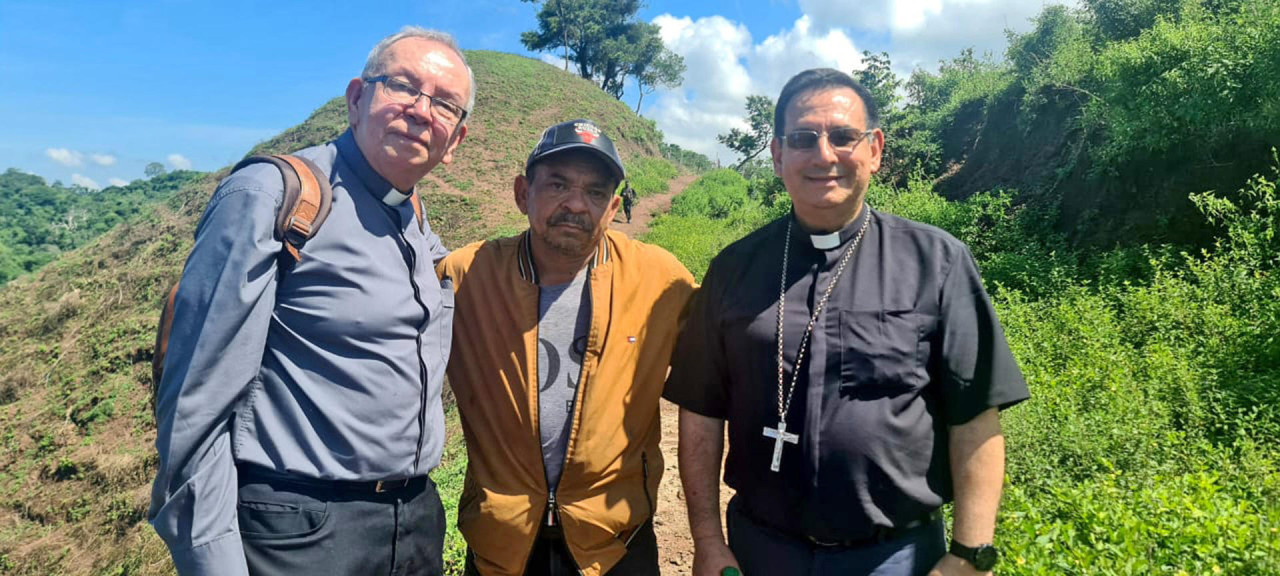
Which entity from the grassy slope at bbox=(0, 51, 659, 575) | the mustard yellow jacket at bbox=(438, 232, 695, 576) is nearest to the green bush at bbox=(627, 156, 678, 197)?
the grassy slope at bbox=(0, 51, 659, 575)

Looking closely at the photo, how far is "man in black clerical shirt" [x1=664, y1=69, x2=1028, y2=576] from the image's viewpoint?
1.78 metres

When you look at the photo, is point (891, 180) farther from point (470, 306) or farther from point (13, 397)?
point (13, 397)

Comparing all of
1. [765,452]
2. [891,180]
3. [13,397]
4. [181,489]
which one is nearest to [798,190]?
[765,452]

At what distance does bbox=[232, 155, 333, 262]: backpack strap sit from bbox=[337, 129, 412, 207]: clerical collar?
0.19m

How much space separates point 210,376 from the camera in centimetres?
156

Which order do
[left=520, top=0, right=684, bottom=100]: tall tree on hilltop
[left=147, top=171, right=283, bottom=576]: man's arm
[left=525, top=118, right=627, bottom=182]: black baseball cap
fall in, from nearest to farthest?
1. [left=147, top=171, right=283, bottom=576]: man's arm
2. [left=525, top=118, right=627, bottom=182]: black baseball cap
3. [left=520, top=0, right=684, bottom=100]: tall tree on hilltop

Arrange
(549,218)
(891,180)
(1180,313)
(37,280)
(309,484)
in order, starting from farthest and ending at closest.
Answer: (37,280) → (891,180) → (1180,313) → (549,218) → (309,484)

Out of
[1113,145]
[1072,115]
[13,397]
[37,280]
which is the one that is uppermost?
[1072,115]

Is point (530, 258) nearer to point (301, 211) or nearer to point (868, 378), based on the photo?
point (301, 211)

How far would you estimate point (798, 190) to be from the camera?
194 cm

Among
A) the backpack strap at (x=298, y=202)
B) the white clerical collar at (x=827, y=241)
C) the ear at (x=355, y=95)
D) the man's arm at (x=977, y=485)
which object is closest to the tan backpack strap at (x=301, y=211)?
the backpack strap at (x=298, y=202)

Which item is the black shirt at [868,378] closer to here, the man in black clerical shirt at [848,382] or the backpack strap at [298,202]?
the man in black clerical shirt at [848,382]

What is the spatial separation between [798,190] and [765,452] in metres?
0.77

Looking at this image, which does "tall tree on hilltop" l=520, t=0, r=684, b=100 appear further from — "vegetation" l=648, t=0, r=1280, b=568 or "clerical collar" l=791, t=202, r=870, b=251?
"clerical collar" l=791, t=202, r=870, b=251
